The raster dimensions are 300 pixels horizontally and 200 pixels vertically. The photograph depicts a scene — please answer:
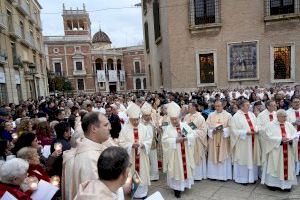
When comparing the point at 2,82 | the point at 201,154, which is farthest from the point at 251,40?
the point at 2,82

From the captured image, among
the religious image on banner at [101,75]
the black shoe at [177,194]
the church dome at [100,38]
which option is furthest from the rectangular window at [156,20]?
the church dome at [100,38]

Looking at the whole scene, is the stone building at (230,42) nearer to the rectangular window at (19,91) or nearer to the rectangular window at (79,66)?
the rectangular window at (19,91)

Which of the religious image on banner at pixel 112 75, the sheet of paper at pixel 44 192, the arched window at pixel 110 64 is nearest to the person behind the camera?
the sheet of paper at pixel 44 192

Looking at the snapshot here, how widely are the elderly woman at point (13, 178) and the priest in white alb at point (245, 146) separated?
14.7ft

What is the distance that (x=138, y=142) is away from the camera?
545cm

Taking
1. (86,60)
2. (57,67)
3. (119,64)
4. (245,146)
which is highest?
(86,60)

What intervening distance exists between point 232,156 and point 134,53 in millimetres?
56762

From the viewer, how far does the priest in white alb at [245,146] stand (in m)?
5.87

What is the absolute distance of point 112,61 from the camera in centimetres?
6141

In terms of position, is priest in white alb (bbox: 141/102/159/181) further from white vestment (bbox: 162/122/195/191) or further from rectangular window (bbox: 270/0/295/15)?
rectangular window (bbox: 270/0/295/15)

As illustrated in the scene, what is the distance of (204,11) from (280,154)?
15141 mm

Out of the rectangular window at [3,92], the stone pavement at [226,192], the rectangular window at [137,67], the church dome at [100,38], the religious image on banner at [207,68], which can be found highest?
the church dome at [100,38]

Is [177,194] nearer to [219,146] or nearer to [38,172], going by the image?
[219,146]

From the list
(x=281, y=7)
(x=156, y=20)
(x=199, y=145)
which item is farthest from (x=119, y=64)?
(x=199, y=145)
